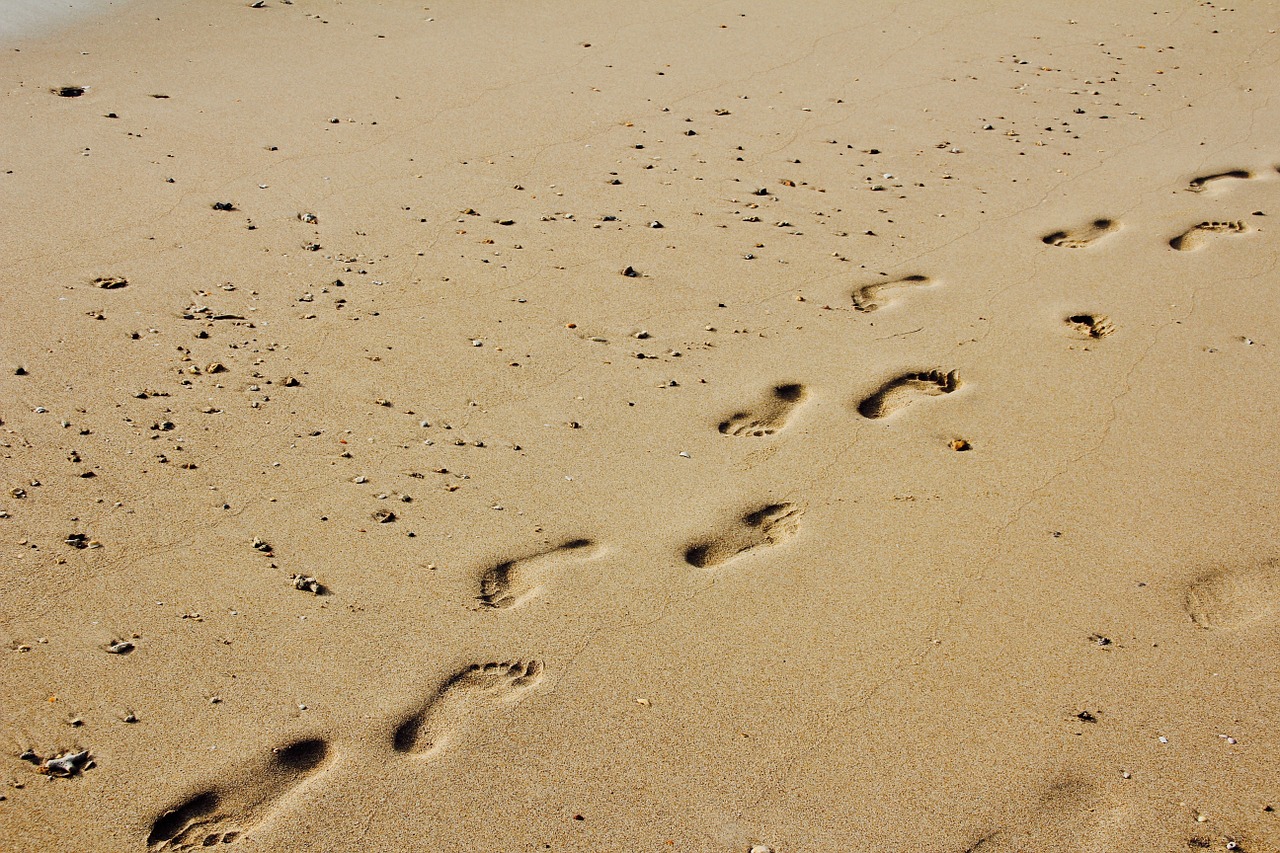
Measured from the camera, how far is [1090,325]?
12.4 feet

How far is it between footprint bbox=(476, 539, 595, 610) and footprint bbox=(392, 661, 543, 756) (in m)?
0.22

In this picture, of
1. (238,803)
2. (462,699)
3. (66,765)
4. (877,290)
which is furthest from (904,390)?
(66,765)

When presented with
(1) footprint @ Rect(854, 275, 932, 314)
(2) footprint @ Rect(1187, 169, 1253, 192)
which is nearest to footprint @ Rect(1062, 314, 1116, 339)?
(1) footprint @ Rect(854, 275, 932, 314)

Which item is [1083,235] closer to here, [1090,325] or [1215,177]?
[1090,325]

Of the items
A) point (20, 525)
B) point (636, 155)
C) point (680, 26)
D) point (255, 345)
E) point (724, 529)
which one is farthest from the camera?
point (680, 26)

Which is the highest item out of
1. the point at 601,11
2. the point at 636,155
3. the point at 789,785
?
the point at 601,11

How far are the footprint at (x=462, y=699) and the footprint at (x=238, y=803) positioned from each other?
19 centimetres

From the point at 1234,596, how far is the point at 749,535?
48.5 inches

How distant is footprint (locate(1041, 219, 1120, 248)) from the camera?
4.31 meters

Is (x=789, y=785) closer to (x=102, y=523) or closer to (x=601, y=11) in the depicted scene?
(x=102, y=523)

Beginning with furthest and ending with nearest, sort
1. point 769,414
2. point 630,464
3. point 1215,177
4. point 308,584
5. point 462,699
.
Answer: point 1215,177 → point 769,414 → point 630,464 → point 308,584 → point 462,699

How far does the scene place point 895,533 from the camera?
285 cm

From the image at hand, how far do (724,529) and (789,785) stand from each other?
0.82 metres

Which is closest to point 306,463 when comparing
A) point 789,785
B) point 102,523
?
point 102,523
